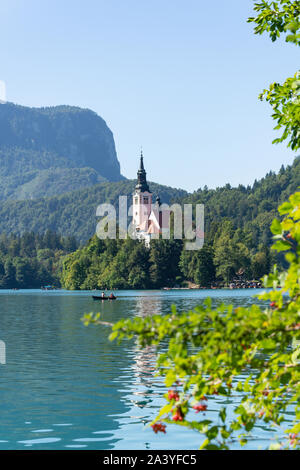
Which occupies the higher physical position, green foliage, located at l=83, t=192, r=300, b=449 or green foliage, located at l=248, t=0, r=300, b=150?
green foliage, located at l=248, t=0, r=300, b=150

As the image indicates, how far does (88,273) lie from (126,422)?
556 feet

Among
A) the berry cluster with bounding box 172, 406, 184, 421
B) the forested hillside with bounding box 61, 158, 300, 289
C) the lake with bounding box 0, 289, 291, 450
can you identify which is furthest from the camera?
the forested hillside with bounding box 61, 158, 300, 289

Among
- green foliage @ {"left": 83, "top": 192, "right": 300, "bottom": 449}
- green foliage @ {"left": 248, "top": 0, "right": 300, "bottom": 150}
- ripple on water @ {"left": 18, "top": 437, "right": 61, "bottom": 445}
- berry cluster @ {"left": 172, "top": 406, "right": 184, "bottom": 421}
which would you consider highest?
green foliage @ {"left": 248, "top": 0, "right": 300, "bottom": 150}

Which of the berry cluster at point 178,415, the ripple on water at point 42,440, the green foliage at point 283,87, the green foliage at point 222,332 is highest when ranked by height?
the green foliage at point 283,87

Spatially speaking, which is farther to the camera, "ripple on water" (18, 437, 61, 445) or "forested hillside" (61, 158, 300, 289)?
"forested hillside" (61, 158, 300, 289)

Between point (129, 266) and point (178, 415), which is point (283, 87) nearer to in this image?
point (178, 415)

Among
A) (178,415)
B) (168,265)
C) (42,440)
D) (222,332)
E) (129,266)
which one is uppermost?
(168,265)

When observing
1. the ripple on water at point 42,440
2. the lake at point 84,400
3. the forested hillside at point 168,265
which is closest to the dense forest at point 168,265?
the forested hillside at point 168,265

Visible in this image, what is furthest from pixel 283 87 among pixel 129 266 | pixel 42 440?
pixel 129 266

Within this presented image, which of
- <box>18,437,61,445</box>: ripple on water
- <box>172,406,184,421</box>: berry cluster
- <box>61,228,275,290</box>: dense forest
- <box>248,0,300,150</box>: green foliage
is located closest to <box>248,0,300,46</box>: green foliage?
<box>248,0,300,150</box>: green foliage

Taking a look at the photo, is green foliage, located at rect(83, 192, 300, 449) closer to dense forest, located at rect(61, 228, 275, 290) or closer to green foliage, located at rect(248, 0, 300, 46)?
green foliage, located at rect(248, 0, 300, 46)

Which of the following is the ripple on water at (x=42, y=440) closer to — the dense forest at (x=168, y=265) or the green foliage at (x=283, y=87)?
the green foliage at (x=283, y=87)

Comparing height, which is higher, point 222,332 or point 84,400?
point 222,332
